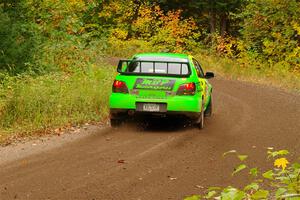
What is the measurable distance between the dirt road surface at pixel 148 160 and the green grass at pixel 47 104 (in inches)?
39.2

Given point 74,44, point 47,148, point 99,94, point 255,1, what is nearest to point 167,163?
point 47,148

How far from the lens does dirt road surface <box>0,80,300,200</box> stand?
7.03m

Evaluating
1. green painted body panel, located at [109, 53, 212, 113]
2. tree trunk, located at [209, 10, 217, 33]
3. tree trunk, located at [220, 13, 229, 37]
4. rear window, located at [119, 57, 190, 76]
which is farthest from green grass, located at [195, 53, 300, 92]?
green painted body panel, located at [109, 53, 212, 113]

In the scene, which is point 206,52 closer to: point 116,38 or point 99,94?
point 116,38

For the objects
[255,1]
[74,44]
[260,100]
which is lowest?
[260,100]

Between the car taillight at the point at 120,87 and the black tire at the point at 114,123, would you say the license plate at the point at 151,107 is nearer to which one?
the car taillight at the point at 120,87

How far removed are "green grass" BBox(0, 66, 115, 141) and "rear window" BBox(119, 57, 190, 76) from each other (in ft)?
5.46

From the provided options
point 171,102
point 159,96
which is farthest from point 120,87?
point 171,102

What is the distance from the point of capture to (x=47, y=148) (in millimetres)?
9500

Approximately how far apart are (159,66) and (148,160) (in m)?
3.43

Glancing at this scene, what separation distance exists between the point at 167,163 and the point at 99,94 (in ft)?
17.6

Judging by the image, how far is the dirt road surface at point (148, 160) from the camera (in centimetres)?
703

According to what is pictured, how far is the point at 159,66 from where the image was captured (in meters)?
11.7

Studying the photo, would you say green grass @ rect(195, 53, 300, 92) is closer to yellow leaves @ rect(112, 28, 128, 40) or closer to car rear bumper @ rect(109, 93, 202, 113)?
yellow leaves @ rect(112, 28, 128, 40)
